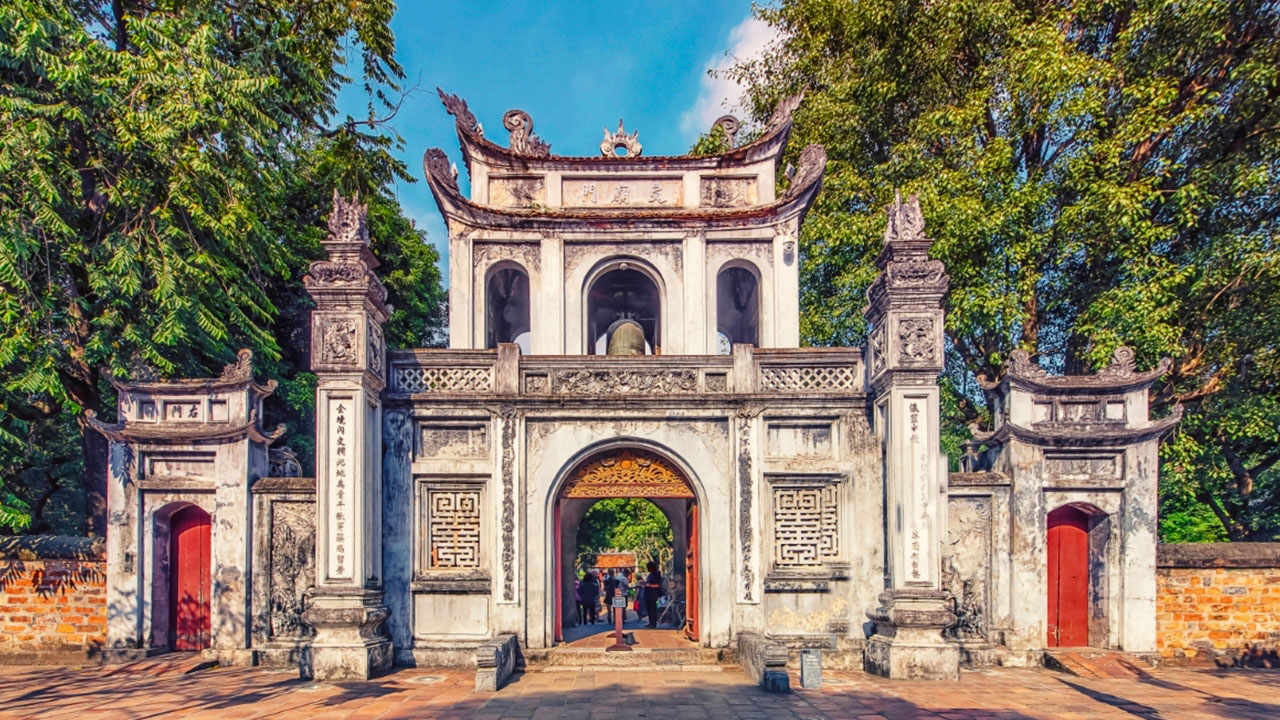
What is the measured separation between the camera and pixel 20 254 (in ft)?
31.5

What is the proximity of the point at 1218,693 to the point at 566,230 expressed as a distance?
35.5ft

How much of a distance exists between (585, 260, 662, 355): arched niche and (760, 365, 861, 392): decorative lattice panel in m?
3.73

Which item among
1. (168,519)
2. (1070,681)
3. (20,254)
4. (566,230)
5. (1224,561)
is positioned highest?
(566,230)

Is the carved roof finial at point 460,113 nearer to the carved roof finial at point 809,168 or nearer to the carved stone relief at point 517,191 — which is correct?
the carved stone relief at point 517,191

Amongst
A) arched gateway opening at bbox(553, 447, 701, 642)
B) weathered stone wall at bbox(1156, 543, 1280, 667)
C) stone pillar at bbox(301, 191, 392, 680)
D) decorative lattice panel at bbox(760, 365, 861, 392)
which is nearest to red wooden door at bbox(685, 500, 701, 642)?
arched gateway opening at bbox(553, 447, 701, 642)

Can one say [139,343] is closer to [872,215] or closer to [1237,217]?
[872,215]

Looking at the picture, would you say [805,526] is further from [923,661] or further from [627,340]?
[627,340]

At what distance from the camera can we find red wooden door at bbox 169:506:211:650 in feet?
35.0

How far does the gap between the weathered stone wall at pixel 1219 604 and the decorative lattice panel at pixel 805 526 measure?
15.0 ft

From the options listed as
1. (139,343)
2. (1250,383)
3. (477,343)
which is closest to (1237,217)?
(1250,383)

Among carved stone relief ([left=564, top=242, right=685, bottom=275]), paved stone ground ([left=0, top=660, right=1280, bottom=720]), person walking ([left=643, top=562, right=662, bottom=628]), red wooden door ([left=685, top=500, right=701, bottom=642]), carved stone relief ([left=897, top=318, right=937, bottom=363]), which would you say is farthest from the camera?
person walking ([left=643, top=562, right=662, bottom=628])

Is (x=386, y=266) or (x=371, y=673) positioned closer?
(x=371, y=673)

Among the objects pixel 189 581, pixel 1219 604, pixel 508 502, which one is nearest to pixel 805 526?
pixel 508 502

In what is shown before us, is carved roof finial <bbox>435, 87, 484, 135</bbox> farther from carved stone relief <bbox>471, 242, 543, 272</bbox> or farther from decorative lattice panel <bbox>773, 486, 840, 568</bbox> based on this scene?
decorative lattice panel <bbox>773, 486, 840, 568</bbox>
